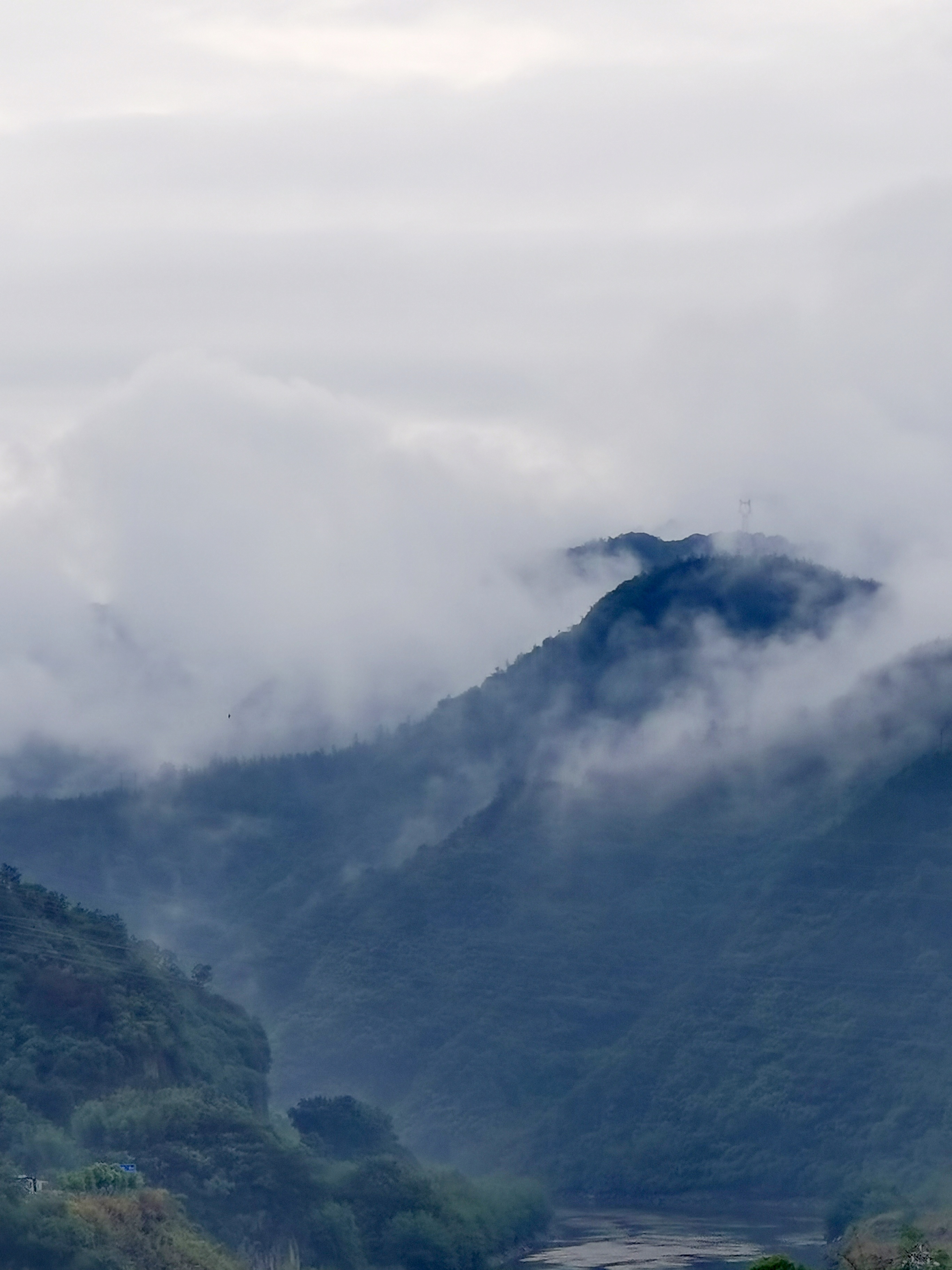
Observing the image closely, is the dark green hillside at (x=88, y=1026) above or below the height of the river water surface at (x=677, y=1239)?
above

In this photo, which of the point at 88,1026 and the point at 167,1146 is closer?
the point at 167,1146

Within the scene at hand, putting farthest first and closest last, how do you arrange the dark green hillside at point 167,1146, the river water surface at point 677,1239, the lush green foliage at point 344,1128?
the lush green foliage at point 344,1128 → the river water surface at point 677,1239 → the dark green hillside at point 167,1146

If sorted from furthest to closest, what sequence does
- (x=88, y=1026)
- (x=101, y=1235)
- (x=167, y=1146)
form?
1. (x=88, y=1026)
2. (x=167, y=1146)
3. (x=101, y=1235)

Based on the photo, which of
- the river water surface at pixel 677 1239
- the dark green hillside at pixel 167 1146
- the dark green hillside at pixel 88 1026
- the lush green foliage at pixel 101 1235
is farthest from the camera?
→ the river water surface at pixel 677 1239

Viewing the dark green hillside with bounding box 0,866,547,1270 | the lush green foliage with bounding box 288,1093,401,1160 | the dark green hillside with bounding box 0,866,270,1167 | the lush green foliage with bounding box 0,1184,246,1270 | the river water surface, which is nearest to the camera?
the lush green foliage with bounding box 0,1184,246,1270

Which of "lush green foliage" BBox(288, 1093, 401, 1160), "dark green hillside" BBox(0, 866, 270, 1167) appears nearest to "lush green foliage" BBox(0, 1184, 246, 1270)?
"dark green hillside" BBox(0, 866, 270, 1167)

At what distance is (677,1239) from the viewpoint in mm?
124562

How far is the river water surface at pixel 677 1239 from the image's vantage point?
116125mm

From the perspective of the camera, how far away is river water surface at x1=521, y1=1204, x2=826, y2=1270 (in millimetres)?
116125

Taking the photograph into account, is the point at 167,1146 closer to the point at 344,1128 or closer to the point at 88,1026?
the point at 88,1026

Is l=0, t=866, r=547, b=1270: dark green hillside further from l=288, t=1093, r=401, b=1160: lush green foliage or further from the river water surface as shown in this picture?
the river water surface


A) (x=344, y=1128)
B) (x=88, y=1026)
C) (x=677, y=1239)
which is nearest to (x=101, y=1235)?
(x=88, y=1026)

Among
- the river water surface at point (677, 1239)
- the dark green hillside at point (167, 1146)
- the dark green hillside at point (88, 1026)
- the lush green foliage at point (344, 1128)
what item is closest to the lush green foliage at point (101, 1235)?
the dark green hillside at point (167, 1146)

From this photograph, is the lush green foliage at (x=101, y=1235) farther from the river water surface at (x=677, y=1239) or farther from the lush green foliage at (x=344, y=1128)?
the river water surface at (x=677, y=1239)
